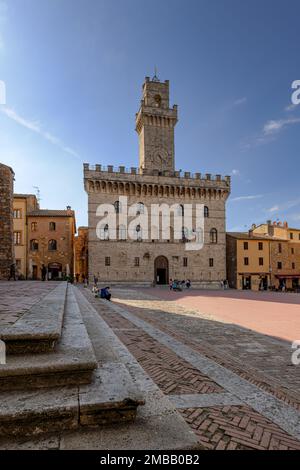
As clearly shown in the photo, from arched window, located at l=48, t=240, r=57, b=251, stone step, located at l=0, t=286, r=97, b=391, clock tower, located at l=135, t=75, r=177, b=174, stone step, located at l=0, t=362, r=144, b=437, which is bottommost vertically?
stone step, located at l=0, t=362, r=144, b=437

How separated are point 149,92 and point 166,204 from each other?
1755 cm

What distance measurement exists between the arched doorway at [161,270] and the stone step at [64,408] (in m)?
32.4

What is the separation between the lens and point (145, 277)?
33.9 metres

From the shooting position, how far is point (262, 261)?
37719 millimetres

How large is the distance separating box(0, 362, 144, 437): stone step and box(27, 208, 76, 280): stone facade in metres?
31.9

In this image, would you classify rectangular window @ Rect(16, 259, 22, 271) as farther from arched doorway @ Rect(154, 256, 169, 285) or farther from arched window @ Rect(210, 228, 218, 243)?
arched window @ Rect(210, 228, 218, 243)

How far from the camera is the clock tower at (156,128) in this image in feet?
125

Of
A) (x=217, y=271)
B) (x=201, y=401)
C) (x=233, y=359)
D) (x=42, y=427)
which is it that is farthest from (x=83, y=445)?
(x=217, y=271)

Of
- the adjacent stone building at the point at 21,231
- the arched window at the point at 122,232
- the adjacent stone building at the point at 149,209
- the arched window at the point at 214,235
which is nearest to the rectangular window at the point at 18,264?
the adjacent stone building at the point at 21,231

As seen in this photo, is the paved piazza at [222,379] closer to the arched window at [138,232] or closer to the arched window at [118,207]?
the arched window at [138,232]

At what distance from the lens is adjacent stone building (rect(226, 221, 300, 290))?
3694 cm

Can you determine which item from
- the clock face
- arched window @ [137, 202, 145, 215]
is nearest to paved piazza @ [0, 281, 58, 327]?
arched window @ [137, 202, 145, 215]

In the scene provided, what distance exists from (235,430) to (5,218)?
55.3 feet
